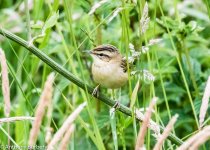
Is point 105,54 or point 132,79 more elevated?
point 105,54

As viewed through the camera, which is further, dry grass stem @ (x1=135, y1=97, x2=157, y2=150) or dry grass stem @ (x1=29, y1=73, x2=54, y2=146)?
dry grass stem @ (x1=135, y1=97, x2=157, y2=150)

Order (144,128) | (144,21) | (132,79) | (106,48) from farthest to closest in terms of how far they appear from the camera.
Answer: (106,48)
(132,79)
(144,21)
(144,128)

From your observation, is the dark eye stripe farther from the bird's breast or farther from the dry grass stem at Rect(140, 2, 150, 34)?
the dry grass stem at Rect(140, 2, 150, 34)

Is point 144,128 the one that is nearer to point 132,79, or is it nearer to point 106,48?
point 132,79

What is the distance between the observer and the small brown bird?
3.22 m

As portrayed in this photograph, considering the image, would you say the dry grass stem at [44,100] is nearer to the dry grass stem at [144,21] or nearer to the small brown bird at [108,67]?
the dry grass stem at [144,21]

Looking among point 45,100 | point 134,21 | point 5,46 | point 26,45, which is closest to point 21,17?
point 5,46

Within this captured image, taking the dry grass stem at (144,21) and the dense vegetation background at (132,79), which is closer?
the dry grass stem at (144,21)

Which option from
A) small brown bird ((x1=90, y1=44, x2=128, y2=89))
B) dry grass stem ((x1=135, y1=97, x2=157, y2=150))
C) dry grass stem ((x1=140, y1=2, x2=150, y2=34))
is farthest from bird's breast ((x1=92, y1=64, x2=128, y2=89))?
dry grass stem ((x1=135, y1=97, x2=157, y2=150))

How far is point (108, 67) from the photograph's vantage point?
3412 millimetres

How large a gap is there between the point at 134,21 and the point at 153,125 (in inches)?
103

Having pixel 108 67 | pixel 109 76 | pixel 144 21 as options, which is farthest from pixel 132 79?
pixel 144 21

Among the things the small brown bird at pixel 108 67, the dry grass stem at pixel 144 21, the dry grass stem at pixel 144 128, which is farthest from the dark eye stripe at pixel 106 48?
the dry grass stem at pixel 144 128

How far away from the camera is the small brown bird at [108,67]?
127 inches
